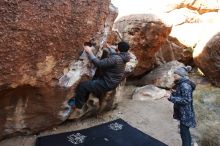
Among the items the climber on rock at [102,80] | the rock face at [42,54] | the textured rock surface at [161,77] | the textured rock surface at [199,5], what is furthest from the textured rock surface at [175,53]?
the rock face at [42,54]

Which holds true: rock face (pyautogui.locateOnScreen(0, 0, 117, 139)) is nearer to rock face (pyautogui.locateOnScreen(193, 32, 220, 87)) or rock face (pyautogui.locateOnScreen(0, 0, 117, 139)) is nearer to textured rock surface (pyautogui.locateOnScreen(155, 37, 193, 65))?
rock face (pyautogui.locateOnScreen(193, 32, 220, 87))

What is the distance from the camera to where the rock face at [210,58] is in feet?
34.0

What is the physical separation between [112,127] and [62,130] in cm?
113

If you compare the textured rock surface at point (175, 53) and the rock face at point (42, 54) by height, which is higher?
the rock face at point (42, 54)

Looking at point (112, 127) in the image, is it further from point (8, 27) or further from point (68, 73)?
point (8, 27)

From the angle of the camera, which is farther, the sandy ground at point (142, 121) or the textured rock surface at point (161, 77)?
the textured rock surface at point (161, 77)

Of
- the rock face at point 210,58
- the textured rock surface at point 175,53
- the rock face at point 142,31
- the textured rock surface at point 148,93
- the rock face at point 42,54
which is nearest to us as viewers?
the rock face at point 42,54

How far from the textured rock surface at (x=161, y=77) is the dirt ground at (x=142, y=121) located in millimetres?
1118

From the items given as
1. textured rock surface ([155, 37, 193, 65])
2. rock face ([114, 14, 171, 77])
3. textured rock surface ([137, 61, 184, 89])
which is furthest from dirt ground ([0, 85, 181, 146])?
textured rock surface ([155, 37, 193, 65])

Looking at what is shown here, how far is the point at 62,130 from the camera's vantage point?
6.90m

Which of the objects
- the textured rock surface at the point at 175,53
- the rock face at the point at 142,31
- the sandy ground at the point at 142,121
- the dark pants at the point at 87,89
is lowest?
the sandy ground at the point at 142,121

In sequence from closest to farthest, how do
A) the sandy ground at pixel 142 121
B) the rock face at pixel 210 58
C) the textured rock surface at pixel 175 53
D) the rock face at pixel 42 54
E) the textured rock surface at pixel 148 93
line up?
the rock face at pixel 42 54 < the sandy ground at pixel 142 121 < the textured rock surface at pixel 148 93 < the rock face at pixel 210 58 < the textured rock surface at pixel 175 53

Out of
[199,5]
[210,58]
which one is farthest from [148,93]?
[199,5]

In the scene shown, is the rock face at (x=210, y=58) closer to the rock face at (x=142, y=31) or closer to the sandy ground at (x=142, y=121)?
the rock face at (x=142, y=31)
